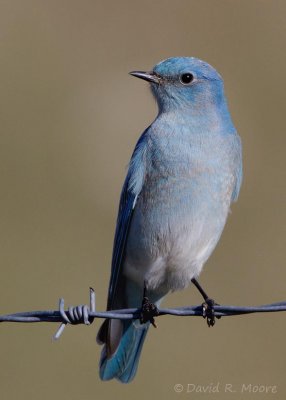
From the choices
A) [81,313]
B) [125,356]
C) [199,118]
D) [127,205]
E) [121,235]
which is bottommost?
[125,356]

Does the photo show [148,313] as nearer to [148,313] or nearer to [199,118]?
[148,313]

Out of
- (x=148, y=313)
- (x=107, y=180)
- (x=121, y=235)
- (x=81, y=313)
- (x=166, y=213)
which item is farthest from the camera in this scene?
(x=107, y=180)

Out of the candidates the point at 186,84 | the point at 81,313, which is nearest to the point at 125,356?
the point at 81,313

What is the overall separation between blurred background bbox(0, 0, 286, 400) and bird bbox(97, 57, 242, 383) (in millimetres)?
1047

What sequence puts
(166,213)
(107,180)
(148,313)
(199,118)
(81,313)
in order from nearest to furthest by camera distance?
(81,313), (148,313), (166,213), (199,118), (107,180)

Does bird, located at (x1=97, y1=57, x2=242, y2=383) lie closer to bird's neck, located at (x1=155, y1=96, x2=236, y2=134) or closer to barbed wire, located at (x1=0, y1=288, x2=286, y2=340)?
bird's neck, located at (x1=155, y1=96, x2=236, y2=134)

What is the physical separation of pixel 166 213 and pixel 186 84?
1.07 metres

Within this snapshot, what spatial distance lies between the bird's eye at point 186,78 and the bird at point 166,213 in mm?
203

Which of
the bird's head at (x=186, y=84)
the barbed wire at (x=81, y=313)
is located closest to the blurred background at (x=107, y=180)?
the bird's head at (x=186, y=84)

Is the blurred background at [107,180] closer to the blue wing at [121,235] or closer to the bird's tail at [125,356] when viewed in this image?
the blue wing at [121,235]

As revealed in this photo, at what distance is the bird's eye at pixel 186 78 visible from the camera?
7.20 m

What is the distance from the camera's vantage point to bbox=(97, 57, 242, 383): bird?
6621 millimetres

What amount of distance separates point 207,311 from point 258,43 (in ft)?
25.4

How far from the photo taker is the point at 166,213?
21.9 ft
